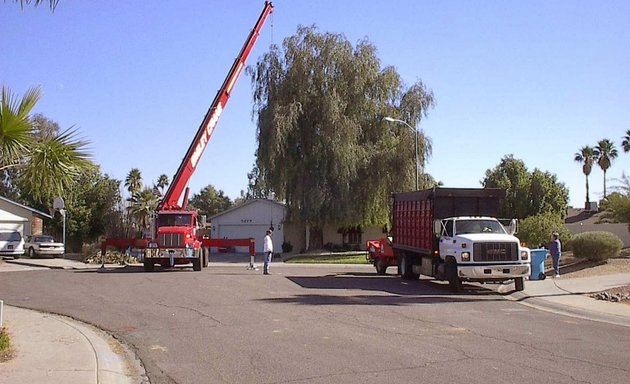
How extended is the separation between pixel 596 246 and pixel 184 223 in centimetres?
1662

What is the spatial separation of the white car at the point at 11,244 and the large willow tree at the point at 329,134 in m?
15.4

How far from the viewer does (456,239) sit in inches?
808

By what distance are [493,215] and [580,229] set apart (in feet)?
72.1

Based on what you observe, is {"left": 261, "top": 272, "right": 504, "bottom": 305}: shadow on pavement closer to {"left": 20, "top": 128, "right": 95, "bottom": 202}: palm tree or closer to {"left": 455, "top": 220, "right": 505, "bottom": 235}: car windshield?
{"left": 455, "top": 220, "right": 505, "bottom": 235}: car windshield

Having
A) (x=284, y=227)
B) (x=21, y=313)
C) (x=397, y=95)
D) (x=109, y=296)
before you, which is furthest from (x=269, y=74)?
(x=21, y=313)

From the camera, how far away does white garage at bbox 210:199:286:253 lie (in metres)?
53.9

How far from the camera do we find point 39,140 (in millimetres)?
11156

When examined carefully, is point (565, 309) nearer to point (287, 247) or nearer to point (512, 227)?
point (512, 227)

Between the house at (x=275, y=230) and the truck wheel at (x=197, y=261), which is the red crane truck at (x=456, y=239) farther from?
the house at (x=275, y=230)

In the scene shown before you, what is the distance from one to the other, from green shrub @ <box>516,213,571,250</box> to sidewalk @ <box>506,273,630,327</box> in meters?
7.27

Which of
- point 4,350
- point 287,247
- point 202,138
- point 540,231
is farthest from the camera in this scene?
point 287,247

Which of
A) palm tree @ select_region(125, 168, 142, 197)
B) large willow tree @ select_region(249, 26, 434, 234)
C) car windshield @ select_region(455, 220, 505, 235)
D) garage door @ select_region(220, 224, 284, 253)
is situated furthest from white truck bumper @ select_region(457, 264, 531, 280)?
palm tree @ select_region(125, 168, 142, 197)

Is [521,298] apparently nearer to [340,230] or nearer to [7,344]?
[7,344]

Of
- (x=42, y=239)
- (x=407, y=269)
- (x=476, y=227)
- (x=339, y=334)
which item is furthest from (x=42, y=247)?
(x=339, y=334)
